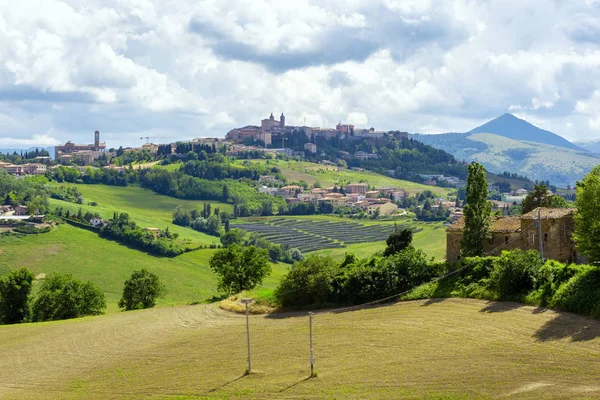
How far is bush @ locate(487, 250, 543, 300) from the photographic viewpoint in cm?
5381

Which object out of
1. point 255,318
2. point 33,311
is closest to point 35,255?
point 33,311

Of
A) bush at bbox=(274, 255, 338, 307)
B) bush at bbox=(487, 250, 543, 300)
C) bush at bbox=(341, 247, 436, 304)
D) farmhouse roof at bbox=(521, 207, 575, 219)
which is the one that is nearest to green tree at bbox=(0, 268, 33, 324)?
bush at bbox=(274, 255, 338, 307)

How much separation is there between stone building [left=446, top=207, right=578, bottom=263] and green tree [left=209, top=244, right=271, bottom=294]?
2981 cm

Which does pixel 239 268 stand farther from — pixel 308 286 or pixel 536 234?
pixel 536 234

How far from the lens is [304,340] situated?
5234 cm

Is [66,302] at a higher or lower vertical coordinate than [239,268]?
lower

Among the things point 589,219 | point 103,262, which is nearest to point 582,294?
point 589,219

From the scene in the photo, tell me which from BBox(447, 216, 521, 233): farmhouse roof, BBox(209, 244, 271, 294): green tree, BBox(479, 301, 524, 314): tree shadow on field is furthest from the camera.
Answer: BBox(209, 244, 271, 294): green tree

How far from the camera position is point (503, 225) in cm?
6931

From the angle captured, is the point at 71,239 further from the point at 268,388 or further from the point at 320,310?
the point at 268,388

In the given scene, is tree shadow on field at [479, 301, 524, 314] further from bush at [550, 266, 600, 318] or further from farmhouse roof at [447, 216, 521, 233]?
farmhouse roof at [447, 216, 521, 233]

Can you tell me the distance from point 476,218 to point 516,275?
44.4ft

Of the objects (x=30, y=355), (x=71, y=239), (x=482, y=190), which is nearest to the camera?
(x=30, y=355)

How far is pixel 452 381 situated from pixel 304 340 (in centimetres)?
1546
